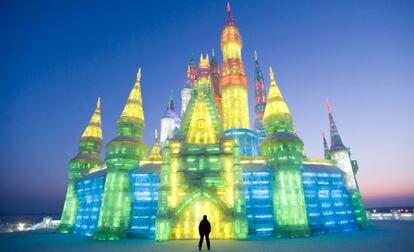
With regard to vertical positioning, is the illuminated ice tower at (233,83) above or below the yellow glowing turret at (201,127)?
above

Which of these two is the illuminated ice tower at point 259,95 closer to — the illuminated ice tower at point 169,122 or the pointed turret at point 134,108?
the illuminated ice tower at point 169,122

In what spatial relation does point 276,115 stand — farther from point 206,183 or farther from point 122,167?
point 122,167

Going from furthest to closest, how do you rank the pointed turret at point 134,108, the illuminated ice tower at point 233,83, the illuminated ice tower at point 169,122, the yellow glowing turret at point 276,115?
1. the illuminated ice tower at point 169,122
2. the illuminated ice tower at point 233,83
3. the pointed turret at point 134,108
4. the yellow glowing turret at point 276,115

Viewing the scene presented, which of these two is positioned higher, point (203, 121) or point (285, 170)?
point (203, 121)

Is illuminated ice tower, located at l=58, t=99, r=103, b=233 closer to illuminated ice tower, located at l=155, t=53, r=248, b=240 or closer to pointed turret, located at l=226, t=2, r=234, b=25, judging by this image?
illuminated ice tower, located at l=155, t=53, r=248, b=240

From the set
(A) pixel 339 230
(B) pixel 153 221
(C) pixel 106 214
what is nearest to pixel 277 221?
(A) pixel 339 230

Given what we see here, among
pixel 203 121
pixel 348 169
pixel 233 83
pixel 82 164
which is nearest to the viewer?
pixel 203 121

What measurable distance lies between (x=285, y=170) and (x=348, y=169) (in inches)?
659

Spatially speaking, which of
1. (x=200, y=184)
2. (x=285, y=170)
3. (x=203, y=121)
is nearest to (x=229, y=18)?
(x=203, y=121)

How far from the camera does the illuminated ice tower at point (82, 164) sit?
41.3 meters

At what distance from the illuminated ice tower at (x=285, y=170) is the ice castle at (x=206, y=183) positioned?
0.12 m

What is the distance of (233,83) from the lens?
56469 mm

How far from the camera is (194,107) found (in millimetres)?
34344

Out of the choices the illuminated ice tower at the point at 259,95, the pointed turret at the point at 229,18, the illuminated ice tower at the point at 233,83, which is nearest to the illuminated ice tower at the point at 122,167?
the illuminated ice tower at the point at 233,83
